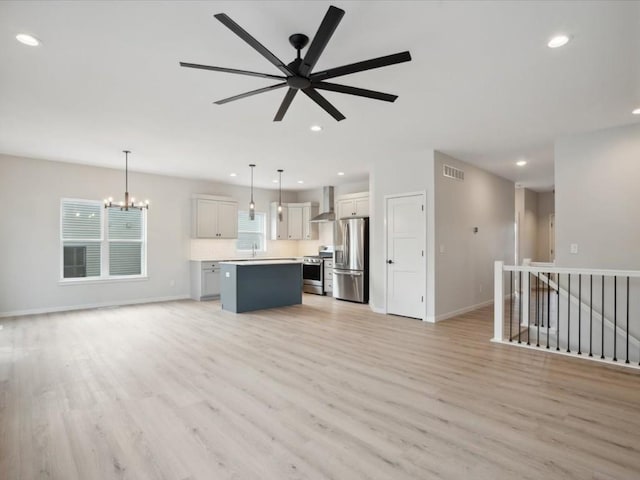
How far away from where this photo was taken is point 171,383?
10.4 ft

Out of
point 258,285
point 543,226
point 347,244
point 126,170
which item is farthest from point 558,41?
point 543,226

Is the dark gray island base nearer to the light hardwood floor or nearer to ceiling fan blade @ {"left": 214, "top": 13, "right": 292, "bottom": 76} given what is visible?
the light hardwood floor

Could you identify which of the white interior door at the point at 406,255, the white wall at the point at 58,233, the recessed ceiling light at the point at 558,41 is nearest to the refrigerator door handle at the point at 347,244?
the white interior door at the point at 406,255

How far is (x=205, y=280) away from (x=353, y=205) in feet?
12.5

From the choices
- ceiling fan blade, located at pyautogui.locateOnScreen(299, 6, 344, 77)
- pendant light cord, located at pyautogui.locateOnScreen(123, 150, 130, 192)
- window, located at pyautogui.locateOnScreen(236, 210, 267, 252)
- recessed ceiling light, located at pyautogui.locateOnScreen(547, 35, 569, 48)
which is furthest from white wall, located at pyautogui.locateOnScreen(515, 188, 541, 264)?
pendant light cord, located at pyautogui.locateOnScreen(123, 150, 130, 192)

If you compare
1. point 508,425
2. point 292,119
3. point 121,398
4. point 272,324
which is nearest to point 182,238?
point 272,324

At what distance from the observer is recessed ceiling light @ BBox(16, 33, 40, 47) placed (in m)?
2.54

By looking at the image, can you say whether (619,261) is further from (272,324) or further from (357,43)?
(272,324)

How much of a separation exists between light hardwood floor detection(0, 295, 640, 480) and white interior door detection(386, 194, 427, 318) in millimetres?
1338

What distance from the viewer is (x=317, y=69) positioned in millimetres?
3084

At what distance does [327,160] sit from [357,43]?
12.3ft

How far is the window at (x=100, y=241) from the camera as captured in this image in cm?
662

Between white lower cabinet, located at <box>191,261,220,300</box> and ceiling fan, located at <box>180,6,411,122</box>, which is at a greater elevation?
ceiling fan, located at <box>180,6,411,122</box>

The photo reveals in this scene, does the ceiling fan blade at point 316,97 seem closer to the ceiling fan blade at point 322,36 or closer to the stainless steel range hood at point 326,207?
the ceiling fan blade at point 322,36
